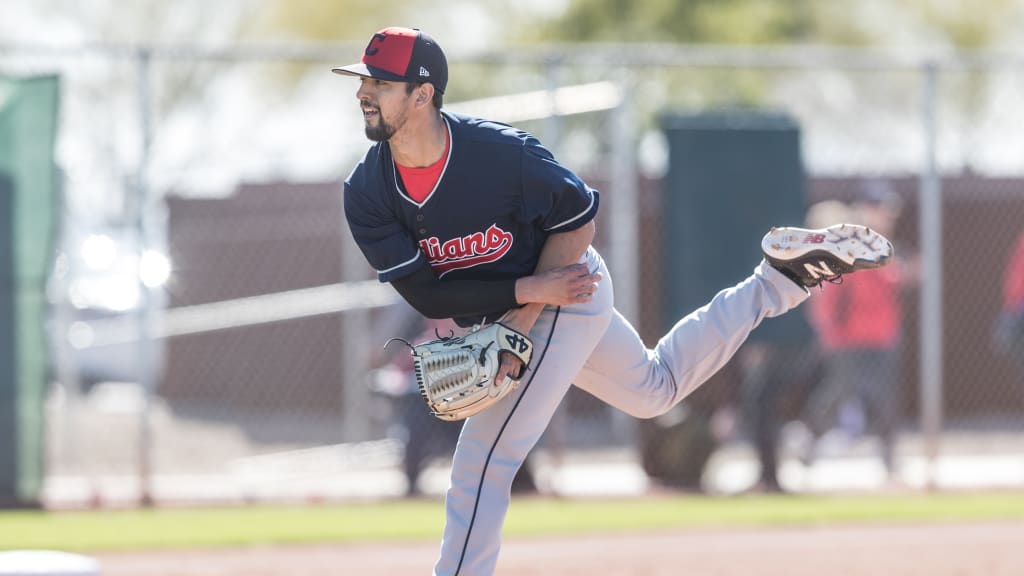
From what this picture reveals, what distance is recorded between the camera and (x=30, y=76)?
9102mm

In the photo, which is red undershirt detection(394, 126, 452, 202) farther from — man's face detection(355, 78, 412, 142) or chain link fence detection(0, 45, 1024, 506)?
chain link fence detection(0, 45, 1024, 506)

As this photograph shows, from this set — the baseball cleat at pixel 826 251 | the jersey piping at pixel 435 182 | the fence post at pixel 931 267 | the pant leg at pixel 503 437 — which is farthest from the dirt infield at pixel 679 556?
the jersey piping at pixel 435 182

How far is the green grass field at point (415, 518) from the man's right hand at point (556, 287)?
12.2ft

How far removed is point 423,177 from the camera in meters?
4.71

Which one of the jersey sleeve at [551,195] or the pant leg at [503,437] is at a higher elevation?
the jersey sleeve at [551,195]

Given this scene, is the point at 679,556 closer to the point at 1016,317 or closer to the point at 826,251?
the point at 826,251

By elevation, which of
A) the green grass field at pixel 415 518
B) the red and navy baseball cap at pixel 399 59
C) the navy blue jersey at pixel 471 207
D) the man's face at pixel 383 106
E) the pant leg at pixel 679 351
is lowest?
the green grass field at pixel 415 518

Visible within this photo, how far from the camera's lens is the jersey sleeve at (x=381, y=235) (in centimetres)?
472

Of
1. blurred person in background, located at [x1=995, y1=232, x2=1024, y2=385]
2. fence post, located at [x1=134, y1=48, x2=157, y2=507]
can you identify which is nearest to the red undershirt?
fence post, located at [x1=134, y1=48, x2=157, y2=507]

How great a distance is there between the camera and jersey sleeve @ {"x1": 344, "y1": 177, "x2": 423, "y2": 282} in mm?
4719

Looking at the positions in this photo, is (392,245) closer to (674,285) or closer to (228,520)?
(228,520)

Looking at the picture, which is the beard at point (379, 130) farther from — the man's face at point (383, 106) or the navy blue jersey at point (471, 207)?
the navy blue jersey at point (471, 207)

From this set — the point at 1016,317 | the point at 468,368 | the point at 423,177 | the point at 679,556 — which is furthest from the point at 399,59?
the point at 1016,317

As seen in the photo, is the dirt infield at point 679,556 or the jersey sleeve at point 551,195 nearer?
the jersey sleeve at point 551,195
